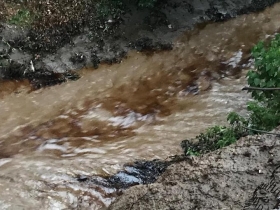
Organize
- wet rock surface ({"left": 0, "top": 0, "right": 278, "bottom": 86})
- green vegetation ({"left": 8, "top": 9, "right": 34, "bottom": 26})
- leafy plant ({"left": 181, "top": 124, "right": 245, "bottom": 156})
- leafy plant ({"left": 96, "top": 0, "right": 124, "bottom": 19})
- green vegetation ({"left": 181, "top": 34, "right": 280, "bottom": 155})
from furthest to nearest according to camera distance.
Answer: leafy plant ({"left": 96, "top": 0, "right": 124, "bottom": 19}) → green vegetation ({"left": 8, "top": 9, "right": 34, "bottom": 26}) → wet rock surface ({"left": 0, "top": 0, "right": 278, "bottom": 86}) → leafy plant ({"left": 181, "top": 124, "right": 245, "bottom": 156}) → green vegetation ({"left": 181, "top": 34, "right": 280, "bottom": 155})

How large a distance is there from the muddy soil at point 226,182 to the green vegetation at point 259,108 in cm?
137

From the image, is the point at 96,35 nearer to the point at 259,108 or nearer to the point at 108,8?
the point at 108,8

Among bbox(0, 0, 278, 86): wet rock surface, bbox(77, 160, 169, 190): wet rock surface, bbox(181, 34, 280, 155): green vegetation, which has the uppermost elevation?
bbox(0, 0, 278, 86): wet rock surface

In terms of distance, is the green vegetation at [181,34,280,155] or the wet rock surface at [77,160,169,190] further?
the wet rock surface at [77,160,169,190]

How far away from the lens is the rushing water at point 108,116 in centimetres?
507

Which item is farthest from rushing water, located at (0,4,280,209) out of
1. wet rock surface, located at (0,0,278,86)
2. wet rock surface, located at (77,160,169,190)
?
wet rock surface, located at (0,0,278,86)

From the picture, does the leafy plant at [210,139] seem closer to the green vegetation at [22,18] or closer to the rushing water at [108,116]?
the rushing water at [108,116]

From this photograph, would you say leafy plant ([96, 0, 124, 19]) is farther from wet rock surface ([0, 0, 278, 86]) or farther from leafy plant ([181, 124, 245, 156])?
leafy plant ([181, 124, 245, 156])

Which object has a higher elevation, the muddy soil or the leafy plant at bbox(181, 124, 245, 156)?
the muddy soil

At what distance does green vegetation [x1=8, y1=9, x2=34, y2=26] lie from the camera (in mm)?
8023

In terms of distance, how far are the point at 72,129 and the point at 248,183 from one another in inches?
167

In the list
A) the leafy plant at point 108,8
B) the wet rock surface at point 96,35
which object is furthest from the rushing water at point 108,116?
the leafy plant at point 108,8

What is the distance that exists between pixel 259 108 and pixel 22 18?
553 centimetres

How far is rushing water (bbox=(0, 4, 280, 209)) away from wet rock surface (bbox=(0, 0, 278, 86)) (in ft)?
1.11
